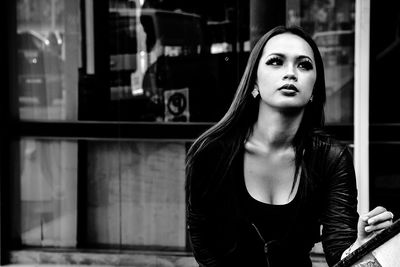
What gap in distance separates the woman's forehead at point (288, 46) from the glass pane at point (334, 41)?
312 cm

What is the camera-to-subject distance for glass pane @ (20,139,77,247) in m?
6.02

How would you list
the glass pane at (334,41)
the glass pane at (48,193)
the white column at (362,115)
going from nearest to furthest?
the white column at (362,115), the glass pane at (334,41), the glass pane at (48,193)

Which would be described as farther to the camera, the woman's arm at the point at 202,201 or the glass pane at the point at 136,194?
the glass pane at the point at 136,194

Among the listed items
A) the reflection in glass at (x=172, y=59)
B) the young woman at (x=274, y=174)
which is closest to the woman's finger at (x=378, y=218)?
the young woman at (x=274, y=174)

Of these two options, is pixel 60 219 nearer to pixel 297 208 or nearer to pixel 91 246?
pixel 91 246

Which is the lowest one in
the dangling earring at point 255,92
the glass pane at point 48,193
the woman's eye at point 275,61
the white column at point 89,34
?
the glass pane at point 48,193

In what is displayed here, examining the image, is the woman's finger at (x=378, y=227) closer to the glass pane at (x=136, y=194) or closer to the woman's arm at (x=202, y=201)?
the woman's arm at (x=202, y=201)

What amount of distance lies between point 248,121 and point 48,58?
3676 mm

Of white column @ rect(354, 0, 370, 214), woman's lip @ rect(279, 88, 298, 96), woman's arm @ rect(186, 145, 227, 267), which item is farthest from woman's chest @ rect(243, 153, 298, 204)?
white column @ rect(354, 0, 370, 214)

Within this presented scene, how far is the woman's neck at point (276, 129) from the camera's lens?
256 cm

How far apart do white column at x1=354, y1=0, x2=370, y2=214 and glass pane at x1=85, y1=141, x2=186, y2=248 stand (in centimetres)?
141

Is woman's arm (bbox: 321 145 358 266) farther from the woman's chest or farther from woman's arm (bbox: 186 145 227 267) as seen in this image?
woman's arm (bbox: 186 145 227 267)

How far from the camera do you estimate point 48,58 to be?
6.00 meters

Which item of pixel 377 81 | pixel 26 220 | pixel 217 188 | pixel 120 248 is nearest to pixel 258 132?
pixel 217 188
